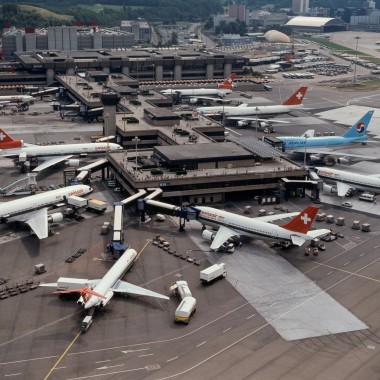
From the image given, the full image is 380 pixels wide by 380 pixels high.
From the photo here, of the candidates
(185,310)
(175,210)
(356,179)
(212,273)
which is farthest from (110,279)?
(356,179)

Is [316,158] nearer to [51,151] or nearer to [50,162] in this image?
[51,151]

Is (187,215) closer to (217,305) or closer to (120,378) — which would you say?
(217,305)

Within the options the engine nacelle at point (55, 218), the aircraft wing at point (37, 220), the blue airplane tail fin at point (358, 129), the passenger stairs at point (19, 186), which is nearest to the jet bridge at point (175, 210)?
the engine nacelle at point (55, 218)

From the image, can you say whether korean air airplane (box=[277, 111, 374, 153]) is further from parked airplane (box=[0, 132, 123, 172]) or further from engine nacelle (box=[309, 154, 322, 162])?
parked airplane (box=[0, 132, 123, 172])

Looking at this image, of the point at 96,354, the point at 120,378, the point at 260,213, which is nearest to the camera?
the point at 120,378

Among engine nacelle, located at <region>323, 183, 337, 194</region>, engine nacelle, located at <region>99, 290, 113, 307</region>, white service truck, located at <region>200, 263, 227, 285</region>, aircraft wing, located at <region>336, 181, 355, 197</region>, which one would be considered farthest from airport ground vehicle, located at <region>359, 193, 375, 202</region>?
engine nacelle, located at <region>99, 290, 113, 307</region>

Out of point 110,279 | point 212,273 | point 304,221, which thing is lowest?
point 212,273

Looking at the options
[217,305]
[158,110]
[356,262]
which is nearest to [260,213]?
[356,262]
